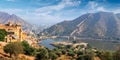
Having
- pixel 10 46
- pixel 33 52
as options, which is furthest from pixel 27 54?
pixel 10 46

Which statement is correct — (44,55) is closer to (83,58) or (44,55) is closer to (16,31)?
(83,58)

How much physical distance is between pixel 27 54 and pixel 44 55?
12.1ft

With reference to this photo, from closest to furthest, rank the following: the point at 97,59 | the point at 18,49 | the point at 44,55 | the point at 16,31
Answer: the point at 18,49 → the point at 44,55 → the point at 97,59 → the point at 16,31

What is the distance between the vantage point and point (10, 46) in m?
28.4

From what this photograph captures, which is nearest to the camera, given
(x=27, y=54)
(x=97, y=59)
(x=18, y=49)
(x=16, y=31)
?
(x=18, y=49)

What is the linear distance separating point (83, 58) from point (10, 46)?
11083 mm

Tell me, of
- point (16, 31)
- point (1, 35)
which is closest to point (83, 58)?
point (1, 35)

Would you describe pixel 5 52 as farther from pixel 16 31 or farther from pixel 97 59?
pixel 16 31

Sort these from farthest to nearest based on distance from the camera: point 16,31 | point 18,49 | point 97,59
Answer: point 16,31
point 97,59
point 18,49

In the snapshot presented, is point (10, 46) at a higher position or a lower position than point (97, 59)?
higher

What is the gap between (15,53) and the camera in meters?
28.2

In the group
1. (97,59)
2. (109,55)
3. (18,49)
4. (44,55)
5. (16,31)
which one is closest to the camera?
(18,49)

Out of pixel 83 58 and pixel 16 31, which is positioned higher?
pixel 16 31

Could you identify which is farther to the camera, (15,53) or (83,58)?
(83,58)
